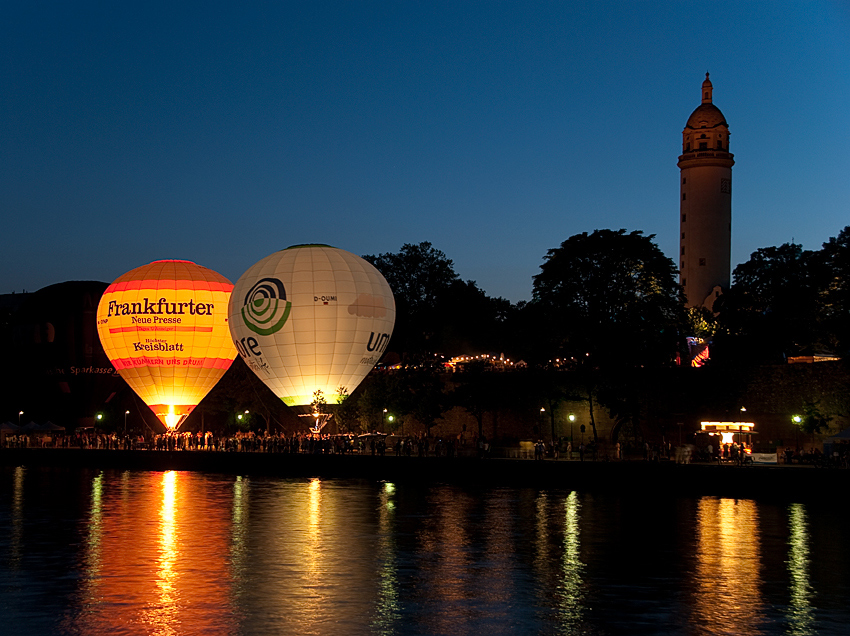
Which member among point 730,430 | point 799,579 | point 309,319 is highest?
point 309,319

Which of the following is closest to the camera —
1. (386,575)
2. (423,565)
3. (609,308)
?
(386,575)

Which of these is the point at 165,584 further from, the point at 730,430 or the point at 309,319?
the point at 309,319

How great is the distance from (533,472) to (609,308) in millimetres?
13779

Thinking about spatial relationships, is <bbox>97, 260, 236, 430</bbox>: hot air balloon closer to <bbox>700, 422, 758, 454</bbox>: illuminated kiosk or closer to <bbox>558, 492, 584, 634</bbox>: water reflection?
<bbox>700, 422, 758, 454</bbox>: illuminated kiosk

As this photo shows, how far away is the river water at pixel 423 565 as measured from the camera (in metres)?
18.9

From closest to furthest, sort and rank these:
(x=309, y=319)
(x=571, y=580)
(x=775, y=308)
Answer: (x=571, y=580) < (x=309, y=319) < (x=775, y=308)

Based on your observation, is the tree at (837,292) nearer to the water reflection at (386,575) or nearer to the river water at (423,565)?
the river water at (423,565)

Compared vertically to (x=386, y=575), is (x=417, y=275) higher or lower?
higher

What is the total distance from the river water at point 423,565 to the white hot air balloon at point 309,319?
1290 cm

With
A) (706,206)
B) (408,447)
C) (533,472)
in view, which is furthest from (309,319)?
(706,206)

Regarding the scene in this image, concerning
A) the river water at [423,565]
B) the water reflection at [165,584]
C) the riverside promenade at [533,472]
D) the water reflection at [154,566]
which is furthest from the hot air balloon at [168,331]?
the water reflection at [165,584]

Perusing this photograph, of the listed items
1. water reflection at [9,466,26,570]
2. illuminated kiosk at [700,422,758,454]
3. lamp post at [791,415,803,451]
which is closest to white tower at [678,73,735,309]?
lamp post at [791,415,803,451]

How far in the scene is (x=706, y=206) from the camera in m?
81.1

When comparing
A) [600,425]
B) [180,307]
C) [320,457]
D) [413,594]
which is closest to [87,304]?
[180,307]
